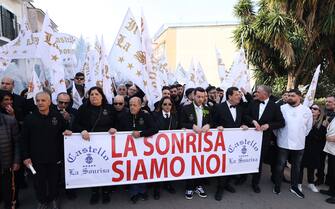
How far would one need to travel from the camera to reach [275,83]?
15.0m

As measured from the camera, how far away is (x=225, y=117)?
16.7 ft

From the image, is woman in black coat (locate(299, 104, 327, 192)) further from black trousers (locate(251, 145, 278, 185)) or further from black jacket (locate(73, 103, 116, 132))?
black jacket (locate(73, 103, 116, 132))

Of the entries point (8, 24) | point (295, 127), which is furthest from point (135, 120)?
point (8, 24)

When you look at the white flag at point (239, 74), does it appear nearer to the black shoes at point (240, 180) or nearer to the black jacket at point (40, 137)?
the black shoes at point (240, 180)

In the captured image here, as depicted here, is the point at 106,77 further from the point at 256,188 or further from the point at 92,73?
the point at 256,188

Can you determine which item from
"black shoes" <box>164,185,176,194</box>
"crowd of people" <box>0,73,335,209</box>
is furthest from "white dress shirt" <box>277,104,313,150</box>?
"black shoes" <box>164,185,176,194</box>

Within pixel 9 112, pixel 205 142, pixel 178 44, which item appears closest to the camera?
pixel 9 112

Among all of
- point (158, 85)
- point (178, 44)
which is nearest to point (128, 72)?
point (158, 85)

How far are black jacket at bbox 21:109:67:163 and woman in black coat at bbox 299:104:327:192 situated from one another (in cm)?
430

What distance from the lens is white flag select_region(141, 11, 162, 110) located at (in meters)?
5.42

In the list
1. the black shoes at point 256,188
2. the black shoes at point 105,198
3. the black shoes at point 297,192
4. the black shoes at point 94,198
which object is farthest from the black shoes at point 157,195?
the black shoes at point 297,192

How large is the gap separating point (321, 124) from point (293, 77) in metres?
7.96

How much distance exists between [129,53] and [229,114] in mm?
2082

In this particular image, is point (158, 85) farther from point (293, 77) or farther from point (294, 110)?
point (293, 77)
